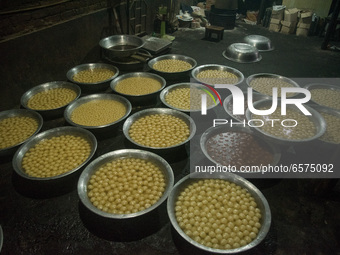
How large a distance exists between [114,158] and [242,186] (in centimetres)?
157

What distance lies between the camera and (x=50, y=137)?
11.1ft

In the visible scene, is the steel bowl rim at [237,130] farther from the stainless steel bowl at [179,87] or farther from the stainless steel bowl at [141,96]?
the stainless steel bowl at [141,96]

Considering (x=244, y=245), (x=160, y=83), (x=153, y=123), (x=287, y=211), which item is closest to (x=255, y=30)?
(x=160, y=83)

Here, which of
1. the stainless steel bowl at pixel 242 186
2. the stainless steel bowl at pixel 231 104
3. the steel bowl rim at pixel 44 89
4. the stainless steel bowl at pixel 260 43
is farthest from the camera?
the stainless steel bowl at pixel 260 43

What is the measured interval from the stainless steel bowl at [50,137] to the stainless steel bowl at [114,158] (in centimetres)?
14

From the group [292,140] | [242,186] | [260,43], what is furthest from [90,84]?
[260,43]

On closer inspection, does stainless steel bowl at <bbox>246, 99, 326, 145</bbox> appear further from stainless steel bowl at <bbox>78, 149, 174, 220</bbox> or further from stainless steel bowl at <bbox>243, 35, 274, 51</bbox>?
stainless steel bowl at <bbox>243, 35, 274, 51</bbox>

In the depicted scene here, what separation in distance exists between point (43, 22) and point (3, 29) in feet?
2.63

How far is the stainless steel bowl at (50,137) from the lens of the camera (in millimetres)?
2665

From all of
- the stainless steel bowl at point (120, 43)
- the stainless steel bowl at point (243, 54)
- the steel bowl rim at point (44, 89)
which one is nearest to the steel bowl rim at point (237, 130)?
the steel bowl rim at point (44, 89)

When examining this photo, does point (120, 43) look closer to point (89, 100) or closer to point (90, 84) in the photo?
point (90, 84)

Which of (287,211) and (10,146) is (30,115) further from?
(287,211)

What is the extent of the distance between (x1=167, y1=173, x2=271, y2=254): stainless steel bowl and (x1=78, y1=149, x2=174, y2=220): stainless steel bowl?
0.33 feet

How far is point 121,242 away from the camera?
2422mm
